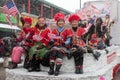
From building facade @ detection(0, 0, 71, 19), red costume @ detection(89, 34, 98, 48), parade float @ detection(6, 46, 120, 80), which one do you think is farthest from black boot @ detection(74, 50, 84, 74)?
building facade @ detection(0, 0, 71, 19)

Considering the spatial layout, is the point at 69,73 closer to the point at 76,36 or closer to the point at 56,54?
the point at 56,54

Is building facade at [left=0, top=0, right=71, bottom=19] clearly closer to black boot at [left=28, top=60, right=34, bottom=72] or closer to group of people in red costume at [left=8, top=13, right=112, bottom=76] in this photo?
group of people in red costume at [left=8, top=13, right=112, bottom=76]

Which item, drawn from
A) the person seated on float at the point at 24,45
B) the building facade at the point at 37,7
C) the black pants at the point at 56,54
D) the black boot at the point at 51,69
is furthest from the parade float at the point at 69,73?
the building facade at the point at 37,7

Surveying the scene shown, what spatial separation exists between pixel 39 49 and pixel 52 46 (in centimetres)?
29

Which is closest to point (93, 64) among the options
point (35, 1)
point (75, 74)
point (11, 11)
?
point (75, 74)

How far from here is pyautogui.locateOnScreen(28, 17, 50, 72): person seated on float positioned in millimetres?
5654

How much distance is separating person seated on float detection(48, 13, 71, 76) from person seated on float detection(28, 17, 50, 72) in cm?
16

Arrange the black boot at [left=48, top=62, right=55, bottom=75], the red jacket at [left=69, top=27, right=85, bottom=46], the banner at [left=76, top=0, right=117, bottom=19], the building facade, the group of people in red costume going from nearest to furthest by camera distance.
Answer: the black boot at [left=48, top=62, right=55, bottom=75] < the group of people in red costume < the red jacket at [left=69, top=27, right=85, bottom=46] < the banner at [left=76, top=0, right=117, bottom=19] < the building facade

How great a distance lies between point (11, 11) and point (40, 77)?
3.83m

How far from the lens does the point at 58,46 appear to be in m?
5.54

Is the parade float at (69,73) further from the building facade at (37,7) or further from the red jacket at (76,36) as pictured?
the building facade at (37,7)

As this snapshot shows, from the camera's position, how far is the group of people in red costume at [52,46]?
538 cm

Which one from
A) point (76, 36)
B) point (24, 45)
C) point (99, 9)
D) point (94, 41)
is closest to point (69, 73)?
point (76, 36)

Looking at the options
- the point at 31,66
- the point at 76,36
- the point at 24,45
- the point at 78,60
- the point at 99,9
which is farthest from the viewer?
the point at 99,9
